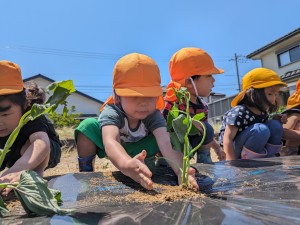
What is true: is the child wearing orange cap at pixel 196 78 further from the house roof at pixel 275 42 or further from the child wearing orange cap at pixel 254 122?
the house roof at pixel 275 42

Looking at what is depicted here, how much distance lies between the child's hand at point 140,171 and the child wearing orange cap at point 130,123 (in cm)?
5

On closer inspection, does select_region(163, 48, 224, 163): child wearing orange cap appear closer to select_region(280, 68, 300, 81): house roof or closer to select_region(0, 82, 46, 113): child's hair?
select_region(0, 82, 46, 113): child's hair

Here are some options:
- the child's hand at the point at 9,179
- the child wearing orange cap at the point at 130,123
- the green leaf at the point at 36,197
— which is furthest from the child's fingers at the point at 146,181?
the child's hand at the point at 9,179

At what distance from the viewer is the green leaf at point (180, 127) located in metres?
1.13

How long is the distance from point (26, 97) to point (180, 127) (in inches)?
32.5

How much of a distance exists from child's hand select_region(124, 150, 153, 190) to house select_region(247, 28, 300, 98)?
12132 mm

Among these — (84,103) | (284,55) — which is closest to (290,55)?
(284,55)

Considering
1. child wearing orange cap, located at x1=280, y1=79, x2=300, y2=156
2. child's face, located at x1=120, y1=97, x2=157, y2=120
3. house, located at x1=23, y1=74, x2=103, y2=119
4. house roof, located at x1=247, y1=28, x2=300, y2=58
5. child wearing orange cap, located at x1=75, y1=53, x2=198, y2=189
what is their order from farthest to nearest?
house, located at x1=23, y1=74, x2=103, y2=119 < house roof, located at x1=247, y1=28, x2=300, y2=58 < child wearing orange cap, located at x1=280, y1=79, x2=300, y2=156 < child's face, located at x1=120, y1=97, x2=157, y2=120 < child wearing orange cap, located at x1=75, y1=53, x2=198, y2=189

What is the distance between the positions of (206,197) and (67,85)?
537 mm

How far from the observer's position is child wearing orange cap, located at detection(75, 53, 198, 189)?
1.40 meters

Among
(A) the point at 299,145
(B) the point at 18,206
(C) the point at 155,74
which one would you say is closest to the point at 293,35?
(A) the point at 299,145

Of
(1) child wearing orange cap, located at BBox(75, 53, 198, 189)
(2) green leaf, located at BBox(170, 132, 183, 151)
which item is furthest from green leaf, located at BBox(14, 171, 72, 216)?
(2) green leaf, located at BBox(170, 132, 183, 151)

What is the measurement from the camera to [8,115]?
144 cm

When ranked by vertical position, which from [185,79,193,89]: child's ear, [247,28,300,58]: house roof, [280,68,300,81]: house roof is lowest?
[185,79,193,89]: child's ear
